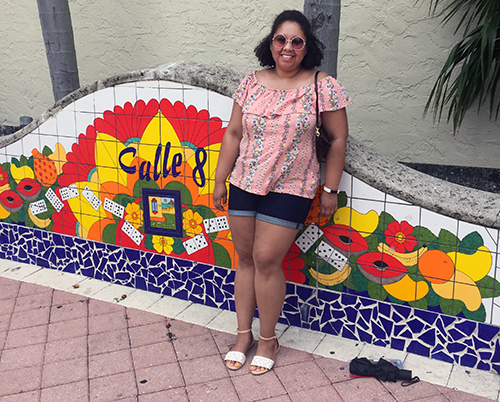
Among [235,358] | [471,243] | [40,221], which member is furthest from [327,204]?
[40,221]

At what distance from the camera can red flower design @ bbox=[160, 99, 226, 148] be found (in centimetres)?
354

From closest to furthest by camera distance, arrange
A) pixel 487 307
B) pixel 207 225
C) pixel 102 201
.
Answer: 1. pixel 487 307
2. pixel 207 225
3. pixel 102 201

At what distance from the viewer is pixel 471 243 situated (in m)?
2.92

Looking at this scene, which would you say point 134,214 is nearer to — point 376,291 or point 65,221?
point 65,221

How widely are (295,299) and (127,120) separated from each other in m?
1.66

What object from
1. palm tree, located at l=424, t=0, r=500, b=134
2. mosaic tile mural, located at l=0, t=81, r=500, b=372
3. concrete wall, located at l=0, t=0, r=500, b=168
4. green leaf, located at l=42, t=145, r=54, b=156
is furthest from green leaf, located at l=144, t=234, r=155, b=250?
concrete wall, located at l=0, t=0, r=500, b=168

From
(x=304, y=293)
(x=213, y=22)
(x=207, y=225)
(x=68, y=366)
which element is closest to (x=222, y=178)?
(x=207, y=225)

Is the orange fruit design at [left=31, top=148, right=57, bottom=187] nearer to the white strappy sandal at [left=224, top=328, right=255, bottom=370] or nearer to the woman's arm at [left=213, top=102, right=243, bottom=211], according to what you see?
the woman's arm at [left=213, top=102, right=243, bottom=211]

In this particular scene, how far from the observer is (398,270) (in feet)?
10.4

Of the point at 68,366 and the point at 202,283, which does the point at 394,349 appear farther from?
the point at 68,366

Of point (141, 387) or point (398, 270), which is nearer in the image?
point (141, 387)

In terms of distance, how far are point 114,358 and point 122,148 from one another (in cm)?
144

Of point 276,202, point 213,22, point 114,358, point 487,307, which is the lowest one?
point 114,358

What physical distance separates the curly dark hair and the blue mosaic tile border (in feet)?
4.52
